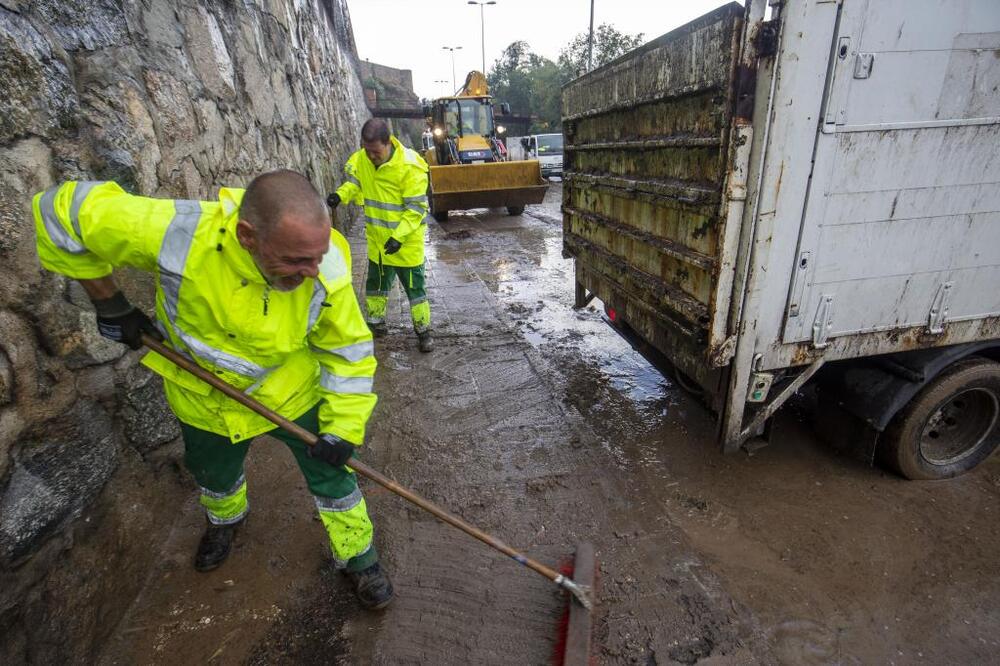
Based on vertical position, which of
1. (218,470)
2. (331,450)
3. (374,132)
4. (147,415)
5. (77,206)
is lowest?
(218,470)

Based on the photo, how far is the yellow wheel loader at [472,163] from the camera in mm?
10406

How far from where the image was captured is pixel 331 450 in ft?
6.08

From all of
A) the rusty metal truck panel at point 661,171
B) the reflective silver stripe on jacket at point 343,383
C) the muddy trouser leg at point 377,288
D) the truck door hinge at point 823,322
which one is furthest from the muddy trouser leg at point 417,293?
the truck door hinge at point 823,322

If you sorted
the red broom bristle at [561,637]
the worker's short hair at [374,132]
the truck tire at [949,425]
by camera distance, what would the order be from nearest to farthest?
the red broom bristle at [561,637]
the truck tire at [949,425]
the worker's short hair at [374,132]

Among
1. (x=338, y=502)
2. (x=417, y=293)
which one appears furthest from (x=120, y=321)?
(x=417, y=293)

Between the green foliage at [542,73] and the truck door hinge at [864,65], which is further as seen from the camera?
the green foliage at [542,73]

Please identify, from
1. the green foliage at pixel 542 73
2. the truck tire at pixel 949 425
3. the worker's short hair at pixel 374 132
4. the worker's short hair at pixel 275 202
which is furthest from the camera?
the green foliage at pixel 542 73

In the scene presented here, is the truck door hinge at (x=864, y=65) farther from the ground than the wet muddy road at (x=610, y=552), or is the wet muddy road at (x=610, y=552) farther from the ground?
the truck door hinge at (x=864, y=65)

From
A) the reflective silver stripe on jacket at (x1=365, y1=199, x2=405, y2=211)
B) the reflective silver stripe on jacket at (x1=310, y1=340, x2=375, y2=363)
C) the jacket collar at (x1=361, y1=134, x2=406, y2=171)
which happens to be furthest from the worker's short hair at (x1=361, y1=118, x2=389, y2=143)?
the reflective silver stripe on jacket at (x1=310, y1=340, x2=375, y2=363)

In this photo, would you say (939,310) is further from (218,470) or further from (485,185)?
(485,185)

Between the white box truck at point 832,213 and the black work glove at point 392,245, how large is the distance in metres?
1.94

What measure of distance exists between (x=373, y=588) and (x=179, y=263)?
4.74ft

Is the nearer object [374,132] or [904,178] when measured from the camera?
[904,178]

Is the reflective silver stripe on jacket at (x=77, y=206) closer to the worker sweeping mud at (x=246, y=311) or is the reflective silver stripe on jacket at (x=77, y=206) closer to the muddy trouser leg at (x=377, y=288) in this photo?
the worker sweeping mud at (x=246, y=311)
